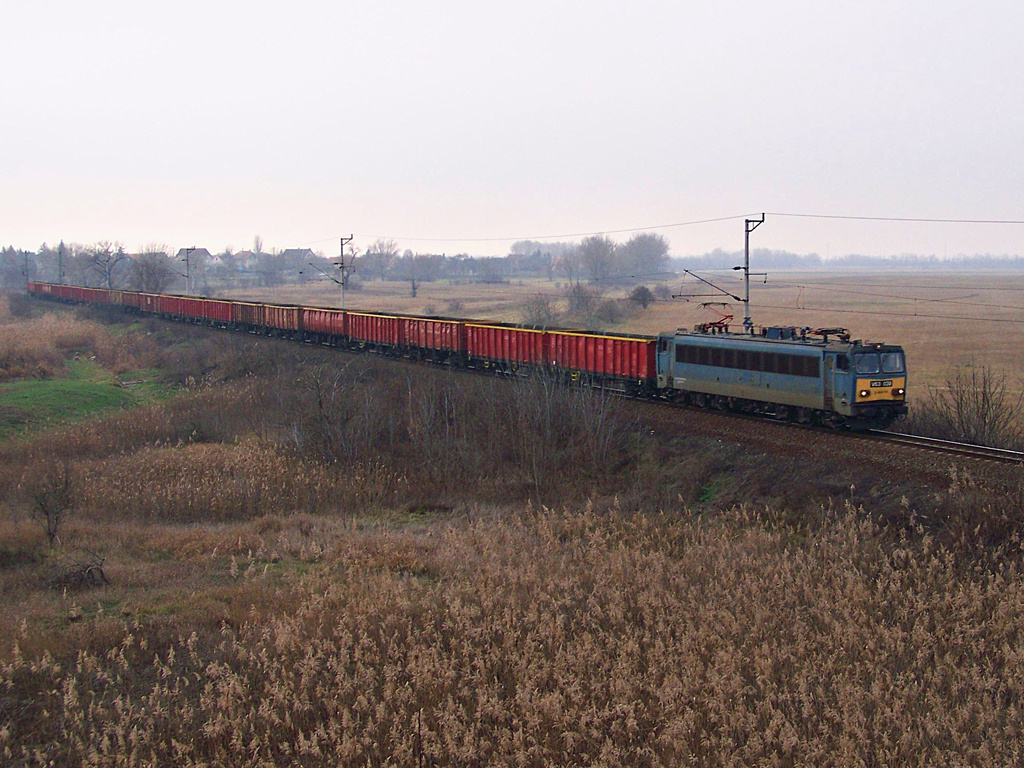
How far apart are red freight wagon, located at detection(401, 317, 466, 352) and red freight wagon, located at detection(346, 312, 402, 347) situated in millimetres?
753

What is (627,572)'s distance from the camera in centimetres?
1658

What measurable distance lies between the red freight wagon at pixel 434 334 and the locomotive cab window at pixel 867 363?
22.4 metres

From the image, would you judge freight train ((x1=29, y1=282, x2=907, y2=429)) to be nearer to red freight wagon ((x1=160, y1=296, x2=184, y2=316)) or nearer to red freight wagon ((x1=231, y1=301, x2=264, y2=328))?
red freight wagon ((x1=231, y1=301, x2=264, y2=328))

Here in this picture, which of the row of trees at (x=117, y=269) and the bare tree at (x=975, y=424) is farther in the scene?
the row of trees at (x=117, y=269)

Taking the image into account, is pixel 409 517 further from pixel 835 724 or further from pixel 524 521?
pixel 835 724

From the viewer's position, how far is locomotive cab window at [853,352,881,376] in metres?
23.8

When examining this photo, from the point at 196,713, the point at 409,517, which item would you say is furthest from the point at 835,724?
the point at 409,517

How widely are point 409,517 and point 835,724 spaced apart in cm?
1485

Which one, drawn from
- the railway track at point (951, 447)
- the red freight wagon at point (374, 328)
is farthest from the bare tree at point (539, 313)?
the railway track at point (951, 447)

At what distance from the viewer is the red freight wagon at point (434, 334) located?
4297 cm

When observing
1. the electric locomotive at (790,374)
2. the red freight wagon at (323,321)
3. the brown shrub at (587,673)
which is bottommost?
the brown shrub at (587,673)

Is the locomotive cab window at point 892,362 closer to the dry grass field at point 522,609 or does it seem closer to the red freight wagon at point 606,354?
the dry grass field at point 522,609

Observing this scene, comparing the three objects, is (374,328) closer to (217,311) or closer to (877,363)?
(217,311)

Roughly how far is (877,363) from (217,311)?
56300mm
